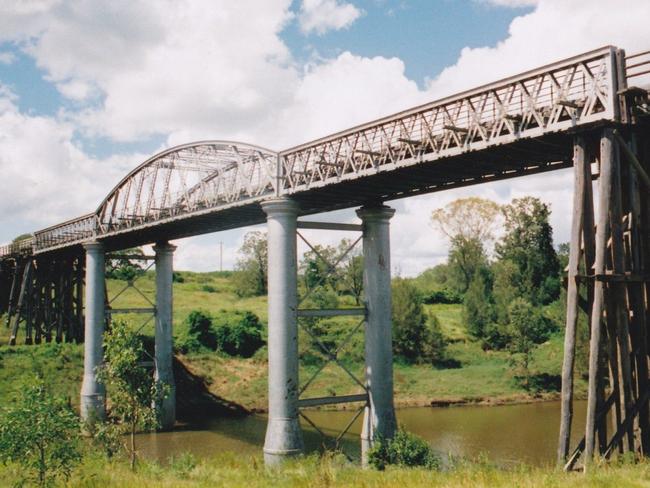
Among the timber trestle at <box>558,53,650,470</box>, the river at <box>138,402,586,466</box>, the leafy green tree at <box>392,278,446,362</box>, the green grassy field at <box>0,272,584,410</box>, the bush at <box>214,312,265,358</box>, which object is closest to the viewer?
the timber trestle at <box>558,53,650,470</box>

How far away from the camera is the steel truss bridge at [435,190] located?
1228cm

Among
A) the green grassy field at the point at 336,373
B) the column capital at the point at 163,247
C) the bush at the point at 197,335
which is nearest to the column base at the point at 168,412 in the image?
the green grassy field at the point at 336,373

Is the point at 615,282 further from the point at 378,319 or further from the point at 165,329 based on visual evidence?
the point at 165,329

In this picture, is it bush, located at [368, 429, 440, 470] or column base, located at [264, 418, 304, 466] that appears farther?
column base, located at [264, 418, 304, 466]

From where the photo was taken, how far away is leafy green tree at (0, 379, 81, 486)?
1322cm

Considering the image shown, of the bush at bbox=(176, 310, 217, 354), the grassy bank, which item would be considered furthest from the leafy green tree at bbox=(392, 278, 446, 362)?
the grassy bank

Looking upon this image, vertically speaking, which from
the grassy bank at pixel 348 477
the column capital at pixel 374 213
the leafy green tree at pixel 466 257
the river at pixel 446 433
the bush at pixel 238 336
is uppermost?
the leafy green tree at pixel 466 257

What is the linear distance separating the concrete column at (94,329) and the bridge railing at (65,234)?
1259mm

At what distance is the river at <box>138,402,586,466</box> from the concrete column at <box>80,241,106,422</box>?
334 cm

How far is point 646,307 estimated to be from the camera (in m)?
13.2

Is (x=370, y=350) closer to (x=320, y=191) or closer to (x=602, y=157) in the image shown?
(x=320, y=191)

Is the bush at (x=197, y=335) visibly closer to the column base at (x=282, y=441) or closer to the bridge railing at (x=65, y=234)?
the bridge railing at (x=65, y=234)

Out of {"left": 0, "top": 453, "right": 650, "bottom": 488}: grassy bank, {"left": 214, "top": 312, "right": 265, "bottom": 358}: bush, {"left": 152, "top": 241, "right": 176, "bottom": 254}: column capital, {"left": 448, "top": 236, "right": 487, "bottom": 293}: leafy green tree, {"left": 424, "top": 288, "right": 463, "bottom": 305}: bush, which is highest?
{"left": 448, "top": 236, "right": 487, "bottom": 293}: leafy green tree

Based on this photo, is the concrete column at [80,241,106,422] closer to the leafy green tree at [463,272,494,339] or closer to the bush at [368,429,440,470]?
the bush at [368,429,440,470]
